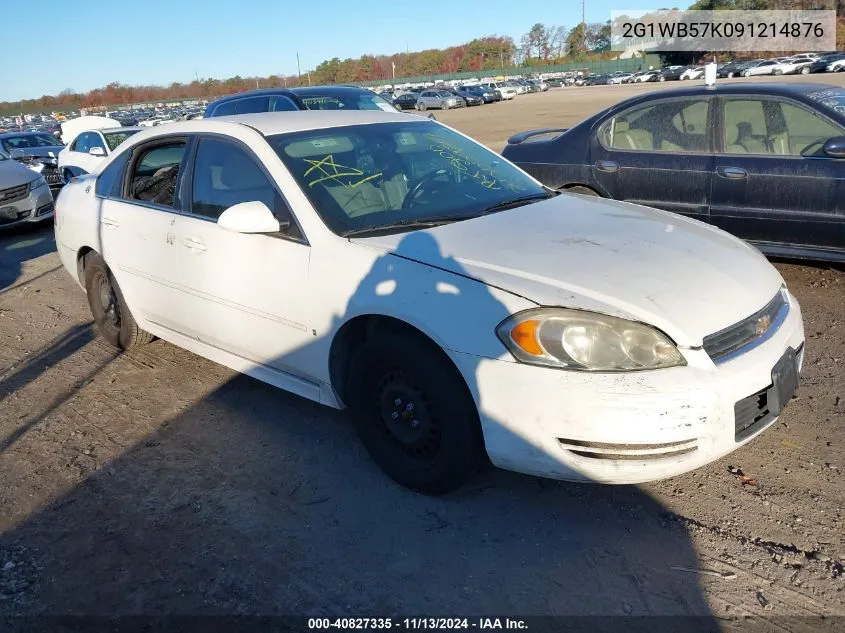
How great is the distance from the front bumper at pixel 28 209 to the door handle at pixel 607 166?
27.7 ft

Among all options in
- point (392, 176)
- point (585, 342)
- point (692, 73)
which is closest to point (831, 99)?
point (392, 176)

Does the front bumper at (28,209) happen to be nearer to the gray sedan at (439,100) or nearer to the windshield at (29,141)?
the windshield at (29,141)

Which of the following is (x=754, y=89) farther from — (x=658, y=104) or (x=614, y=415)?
(x=614, y=415)

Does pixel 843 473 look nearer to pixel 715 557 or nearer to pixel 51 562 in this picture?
pixel 715 557

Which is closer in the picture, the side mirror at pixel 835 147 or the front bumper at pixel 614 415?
the front bumper at pixel 614 415

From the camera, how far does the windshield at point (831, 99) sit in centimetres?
545

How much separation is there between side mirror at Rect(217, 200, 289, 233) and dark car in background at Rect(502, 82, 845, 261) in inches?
148

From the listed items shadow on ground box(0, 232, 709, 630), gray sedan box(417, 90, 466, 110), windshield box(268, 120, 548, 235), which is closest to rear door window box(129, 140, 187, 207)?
windshield box(268, 120, 548, 235)

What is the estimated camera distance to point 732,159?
5.74m

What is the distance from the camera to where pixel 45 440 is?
4.04 meters

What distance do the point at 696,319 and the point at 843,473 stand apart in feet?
3.78

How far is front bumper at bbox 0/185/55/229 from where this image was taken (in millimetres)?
10430

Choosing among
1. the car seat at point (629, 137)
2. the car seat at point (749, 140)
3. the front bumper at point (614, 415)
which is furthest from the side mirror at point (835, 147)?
the front bumper at point (614, 415)

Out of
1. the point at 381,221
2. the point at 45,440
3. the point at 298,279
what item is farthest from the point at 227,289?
the point at 45,440
